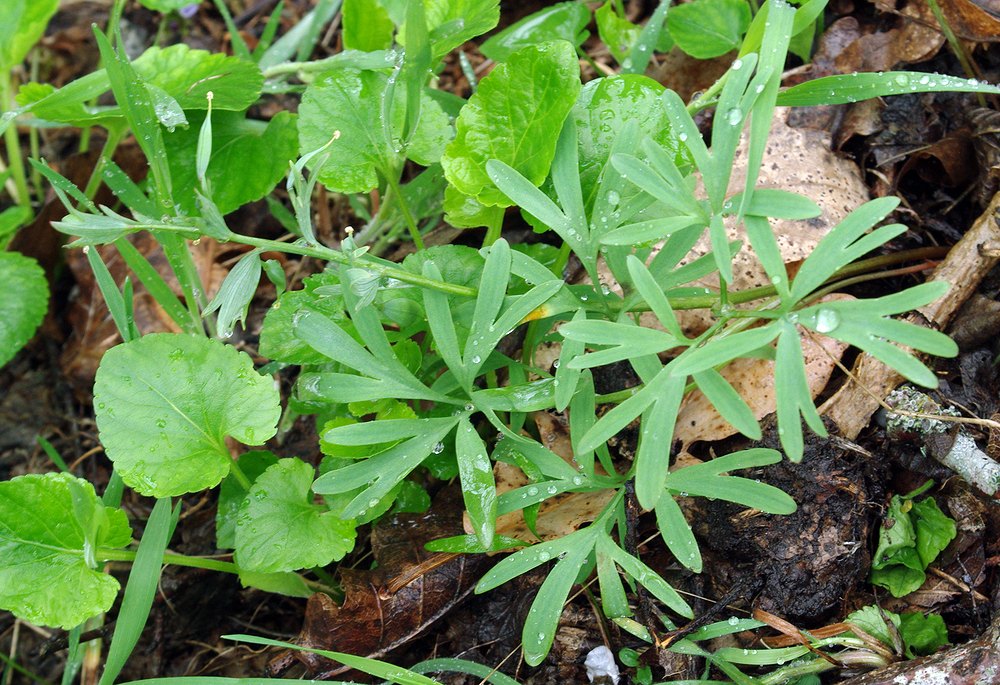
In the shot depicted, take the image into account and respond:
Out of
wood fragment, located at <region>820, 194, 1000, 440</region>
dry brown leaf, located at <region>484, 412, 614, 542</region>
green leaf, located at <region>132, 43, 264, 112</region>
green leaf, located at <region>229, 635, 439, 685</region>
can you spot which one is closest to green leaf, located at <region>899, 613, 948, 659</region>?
wood fragment, located at <region>820, 194, 1000, 440</region>

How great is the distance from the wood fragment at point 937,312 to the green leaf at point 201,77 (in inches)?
54.4

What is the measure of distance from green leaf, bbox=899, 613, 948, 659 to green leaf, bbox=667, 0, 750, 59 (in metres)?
1.22

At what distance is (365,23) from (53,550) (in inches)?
50.0

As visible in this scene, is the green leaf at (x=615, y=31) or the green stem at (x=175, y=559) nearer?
the green stem at (x=175, y=559)

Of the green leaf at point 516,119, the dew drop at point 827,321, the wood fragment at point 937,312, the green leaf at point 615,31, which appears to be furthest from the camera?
the green leaf at point 615,31

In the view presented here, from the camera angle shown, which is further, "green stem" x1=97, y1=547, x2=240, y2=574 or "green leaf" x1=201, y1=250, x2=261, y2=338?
"green stem" x1=97, y1=547, x2=240, y2=574

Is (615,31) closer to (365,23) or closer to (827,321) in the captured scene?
(365,23)

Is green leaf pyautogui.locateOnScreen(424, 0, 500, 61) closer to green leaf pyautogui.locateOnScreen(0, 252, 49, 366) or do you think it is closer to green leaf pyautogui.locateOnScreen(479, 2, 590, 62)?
green leaf pyautogui.locateOnScreen(479, 2, 590, 62)

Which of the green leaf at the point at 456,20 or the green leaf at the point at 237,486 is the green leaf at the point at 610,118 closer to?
the green leaf at the point at 456,20

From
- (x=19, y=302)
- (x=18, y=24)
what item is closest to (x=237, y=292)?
(x=19, y=302)

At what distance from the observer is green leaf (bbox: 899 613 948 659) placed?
130 centimetres

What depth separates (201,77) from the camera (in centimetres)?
180

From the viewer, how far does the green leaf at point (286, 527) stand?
4.59 ft

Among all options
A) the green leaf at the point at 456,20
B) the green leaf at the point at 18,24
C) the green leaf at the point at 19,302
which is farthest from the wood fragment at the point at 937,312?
the green leaf at the point at 18,24
